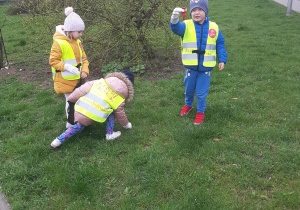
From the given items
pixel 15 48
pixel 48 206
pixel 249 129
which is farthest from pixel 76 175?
pixel 15 48


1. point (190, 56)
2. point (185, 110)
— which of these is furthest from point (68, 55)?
point (185, 110)

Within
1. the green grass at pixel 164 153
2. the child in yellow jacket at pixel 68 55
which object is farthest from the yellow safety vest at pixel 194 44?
the child in yellow jacket at pixel 68 55

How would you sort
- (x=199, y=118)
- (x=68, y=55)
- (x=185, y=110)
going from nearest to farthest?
(x=68, y=55), (x=199, y=118), (x=185, y=110)

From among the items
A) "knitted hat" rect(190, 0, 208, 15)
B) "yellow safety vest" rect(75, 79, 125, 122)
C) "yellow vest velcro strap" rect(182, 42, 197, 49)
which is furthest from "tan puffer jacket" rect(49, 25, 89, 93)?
"knitted hat" rect(190, 0, 208, 15)

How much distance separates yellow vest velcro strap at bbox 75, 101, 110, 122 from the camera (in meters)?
3.36

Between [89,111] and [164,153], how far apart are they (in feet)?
3.73

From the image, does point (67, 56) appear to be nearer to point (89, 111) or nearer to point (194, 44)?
point (89, 111)

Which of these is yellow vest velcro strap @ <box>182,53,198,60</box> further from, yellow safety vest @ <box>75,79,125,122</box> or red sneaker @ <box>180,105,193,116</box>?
yellow safety vest @ <box>75,79,125,122</box>

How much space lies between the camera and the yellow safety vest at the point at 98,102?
3.36m

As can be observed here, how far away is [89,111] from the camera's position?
3.36 metres

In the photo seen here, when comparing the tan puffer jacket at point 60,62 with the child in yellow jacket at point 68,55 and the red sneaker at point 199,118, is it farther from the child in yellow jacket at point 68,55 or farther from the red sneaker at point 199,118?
the red sneaker at point 199,118

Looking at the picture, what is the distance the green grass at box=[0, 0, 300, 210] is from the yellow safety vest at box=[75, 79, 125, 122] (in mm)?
508

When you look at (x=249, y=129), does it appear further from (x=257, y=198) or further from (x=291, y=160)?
(x=257, y=198)

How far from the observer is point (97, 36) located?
6383mm
